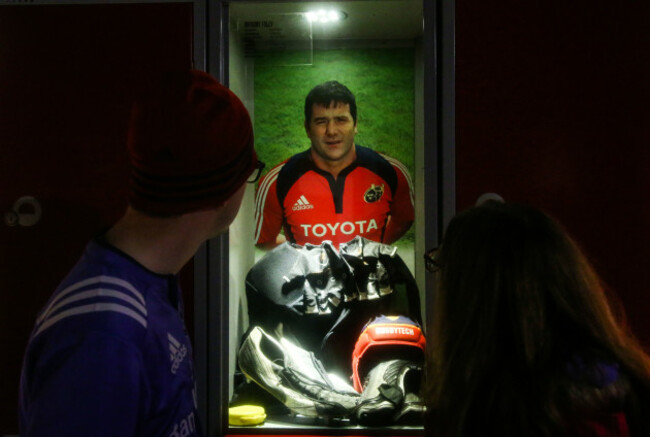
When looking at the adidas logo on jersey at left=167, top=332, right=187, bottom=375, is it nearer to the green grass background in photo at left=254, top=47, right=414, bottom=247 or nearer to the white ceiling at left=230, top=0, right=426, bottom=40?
the white ceiling at left=230, top=0, right=426, bottom=40

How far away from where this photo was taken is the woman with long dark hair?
1.00 meters

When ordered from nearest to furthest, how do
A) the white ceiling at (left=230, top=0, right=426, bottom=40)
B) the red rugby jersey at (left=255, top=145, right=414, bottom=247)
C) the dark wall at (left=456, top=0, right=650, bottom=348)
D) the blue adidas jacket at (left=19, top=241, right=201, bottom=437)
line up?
the blue adidas jacket at (left=19, top=241, right=201, bottom=437)
the dark wall at (left=456, top=0, right=650, bottom=348)
the white ceiling at (left=230, top=0, right=426, bottom=40)
the red rugby jersey at (left=255, top=145, right=414, bottom=247)

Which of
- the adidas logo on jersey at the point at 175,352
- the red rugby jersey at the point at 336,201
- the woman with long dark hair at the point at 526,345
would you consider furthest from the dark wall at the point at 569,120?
the adidas logo on jersey at the point at 175,352

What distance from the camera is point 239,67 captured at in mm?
2307

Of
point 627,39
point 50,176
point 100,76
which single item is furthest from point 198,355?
point 627,39

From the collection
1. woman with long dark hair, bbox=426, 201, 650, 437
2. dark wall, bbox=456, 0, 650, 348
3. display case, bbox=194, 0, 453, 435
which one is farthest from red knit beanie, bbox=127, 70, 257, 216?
dark wall, bbox=456, 0, 650, 348

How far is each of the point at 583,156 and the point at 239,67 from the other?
1231 mm

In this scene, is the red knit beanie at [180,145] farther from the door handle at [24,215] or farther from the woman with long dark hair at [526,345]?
the door handle at [24,215]

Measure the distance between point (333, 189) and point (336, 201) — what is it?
0.17ft

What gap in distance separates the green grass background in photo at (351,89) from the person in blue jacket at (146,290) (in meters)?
1.31

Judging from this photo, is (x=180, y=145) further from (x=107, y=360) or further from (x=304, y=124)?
(x=304, y=124)

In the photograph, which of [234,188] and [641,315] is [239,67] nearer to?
[234,188]

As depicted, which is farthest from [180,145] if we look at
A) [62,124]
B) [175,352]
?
[62,124]

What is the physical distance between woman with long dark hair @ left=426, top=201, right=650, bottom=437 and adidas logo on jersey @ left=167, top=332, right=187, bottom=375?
46 cm
